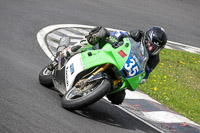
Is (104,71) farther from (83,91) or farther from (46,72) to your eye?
(46,72)

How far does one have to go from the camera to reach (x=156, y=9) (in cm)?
1784

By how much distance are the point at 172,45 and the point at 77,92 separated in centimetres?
811

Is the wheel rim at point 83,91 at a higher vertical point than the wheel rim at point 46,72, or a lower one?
higher

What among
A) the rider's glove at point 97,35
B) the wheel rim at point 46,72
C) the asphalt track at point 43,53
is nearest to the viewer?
the asphalt track at point 43,53

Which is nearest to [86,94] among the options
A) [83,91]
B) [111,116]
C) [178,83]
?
[83,91]

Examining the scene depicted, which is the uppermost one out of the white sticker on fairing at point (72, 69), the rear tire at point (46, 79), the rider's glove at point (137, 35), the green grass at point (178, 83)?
the rider's glove at point (137, 35)

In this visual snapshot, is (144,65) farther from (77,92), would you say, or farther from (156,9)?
(156,9)

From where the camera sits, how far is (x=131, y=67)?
5.98 metres

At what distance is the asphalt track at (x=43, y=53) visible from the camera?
5457mm

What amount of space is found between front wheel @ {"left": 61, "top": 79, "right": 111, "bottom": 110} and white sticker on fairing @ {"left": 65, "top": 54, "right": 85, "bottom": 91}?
208mm

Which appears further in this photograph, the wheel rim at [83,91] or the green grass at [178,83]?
the green grass at [178,83]

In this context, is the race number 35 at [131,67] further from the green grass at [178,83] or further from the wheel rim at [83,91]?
the green grass at [178,83]

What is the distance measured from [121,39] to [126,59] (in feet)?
2.01

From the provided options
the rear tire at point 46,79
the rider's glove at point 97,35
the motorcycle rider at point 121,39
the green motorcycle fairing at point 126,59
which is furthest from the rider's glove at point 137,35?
the rear tire at point 46,79
